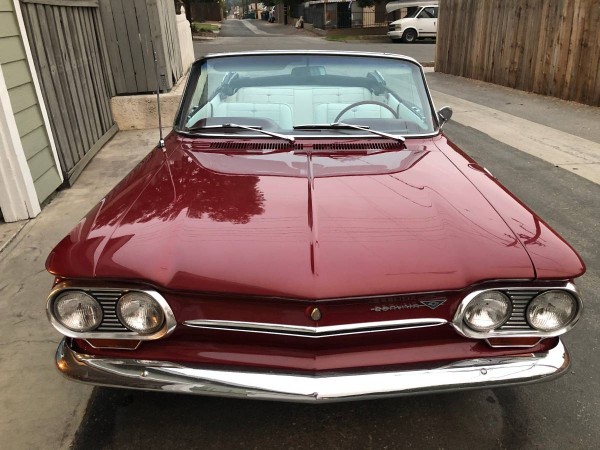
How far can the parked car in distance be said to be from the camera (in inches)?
958

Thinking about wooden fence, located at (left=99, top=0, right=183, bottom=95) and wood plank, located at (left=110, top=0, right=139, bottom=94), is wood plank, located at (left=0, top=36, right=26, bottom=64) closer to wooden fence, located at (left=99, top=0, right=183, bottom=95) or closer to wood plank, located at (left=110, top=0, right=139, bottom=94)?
wooden fence, located at (left=99, top=0, right=183, bottom=95)

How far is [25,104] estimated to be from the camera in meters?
4.53

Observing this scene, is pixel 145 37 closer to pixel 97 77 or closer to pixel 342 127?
pixel 97 77

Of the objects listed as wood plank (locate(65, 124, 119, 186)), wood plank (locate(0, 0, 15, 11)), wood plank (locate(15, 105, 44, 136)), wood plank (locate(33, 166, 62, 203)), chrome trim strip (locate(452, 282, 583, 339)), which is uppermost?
wood plank (locate(0, 0, 15, 11))

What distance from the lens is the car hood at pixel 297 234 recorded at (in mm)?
1638

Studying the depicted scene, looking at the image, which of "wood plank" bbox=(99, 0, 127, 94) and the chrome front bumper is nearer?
the chrome front bumper

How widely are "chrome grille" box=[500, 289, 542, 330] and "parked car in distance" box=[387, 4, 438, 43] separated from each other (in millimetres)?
24965

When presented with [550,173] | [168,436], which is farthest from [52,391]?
[550,173]

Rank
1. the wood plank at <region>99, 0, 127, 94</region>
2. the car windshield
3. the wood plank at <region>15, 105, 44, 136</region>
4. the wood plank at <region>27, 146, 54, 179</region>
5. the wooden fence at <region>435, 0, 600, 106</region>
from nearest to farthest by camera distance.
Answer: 1. the car windshield
2. the wood plank at <region>15, 105, 44, 136</region>
3. the wood plank at <region>27, 146, 54, 179</region>
4. the wood plank at <region>99, 0, 127, 94</region>
5. the wooden fence at <region>435, 0, 600, 106</region>

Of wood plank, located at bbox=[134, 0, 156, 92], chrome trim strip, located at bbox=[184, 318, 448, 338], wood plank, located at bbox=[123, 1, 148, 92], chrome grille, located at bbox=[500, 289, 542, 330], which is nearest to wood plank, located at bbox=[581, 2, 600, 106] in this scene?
wood plank, located at bbox=[134, 0, 156, 92]

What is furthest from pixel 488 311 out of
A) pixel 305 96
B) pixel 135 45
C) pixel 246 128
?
pixel 135 45

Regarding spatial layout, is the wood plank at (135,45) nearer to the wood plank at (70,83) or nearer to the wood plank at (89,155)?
the wood plank at (89,155)

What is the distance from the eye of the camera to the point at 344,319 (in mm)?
1674

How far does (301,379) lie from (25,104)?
4.12 metres
